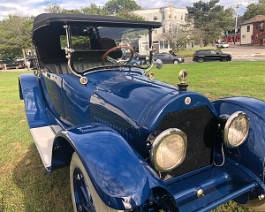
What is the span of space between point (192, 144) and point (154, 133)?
0.50 metres

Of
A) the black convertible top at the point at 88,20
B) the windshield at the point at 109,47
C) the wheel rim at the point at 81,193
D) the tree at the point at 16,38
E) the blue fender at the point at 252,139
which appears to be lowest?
the wheel rim at the point at 81,193

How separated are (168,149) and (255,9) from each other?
7138cm

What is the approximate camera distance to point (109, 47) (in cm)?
363

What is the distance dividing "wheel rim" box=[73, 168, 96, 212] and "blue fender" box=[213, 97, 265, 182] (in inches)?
57.9

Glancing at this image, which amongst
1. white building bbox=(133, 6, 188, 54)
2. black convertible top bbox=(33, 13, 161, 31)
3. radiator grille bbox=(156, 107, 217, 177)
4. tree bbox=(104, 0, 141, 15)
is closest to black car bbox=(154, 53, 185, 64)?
black convertible top bbox=(33, 13, 161, 31)

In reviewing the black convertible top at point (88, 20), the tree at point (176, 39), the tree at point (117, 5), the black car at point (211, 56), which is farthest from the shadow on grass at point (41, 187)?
the tree at point (117, 5)

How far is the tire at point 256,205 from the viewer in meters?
2.51

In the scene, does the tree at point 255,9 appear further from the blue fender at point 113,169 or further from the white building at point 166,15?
the blue fender at point 113,169

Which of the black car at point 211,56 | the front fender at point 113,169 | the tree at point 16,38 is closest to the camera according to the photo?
the front fender at point 113,169

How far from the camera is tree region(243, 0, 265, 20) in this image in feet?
198

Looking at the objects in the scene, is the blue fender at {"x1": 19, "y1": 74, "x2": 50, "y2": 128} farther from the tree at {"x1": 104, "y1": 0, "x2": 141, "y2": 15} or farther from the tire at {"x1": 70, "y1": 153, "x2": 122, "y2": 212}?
the tree at {"x1": 104, "y1": 0, "x2": 141, "y2": 15}

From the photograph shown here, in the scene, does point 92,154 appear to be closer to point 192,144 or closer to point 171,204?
point 171,204

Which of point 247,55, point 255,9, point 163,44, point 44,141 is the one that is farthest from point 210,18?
point 44,141

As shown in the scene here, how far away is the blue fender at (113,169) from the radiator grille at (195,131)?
18.7 inches
